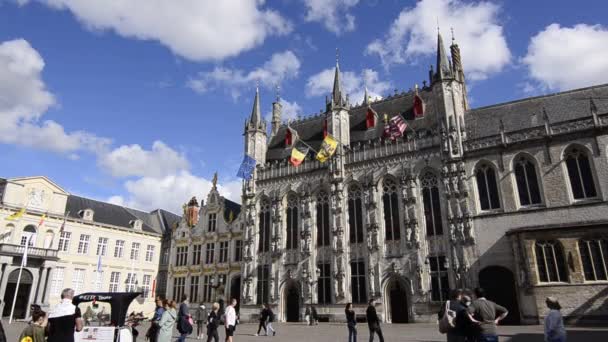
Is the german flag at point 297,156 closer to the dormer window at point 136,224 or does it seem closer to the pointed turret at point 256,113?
the pointed turret at point 256,113

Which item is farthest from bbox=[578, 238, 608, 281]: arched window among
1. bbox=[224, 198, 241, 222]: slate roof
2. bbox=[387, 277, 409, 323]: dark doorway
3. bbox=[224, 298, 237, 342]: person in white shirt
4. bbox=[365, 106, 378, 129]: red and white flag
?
bbox=[224, 198, 241, 222]: slate roof

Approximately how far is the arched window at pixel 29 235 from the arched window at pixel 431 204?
3815cm

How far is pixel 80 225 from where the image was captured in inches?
1778

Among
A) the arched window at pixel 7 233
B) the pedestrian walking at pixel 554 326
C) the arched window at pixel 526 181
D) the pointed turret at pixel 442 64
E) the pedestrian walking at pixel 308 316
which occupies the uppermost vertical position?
the pointed turret at pixel 442 64

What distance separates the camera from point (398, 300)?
3120 centimetres

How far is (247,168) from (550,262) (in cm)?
2674

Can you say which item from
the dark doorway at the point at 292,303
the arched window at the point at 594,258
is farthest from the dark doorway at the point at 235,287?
the arched window at the point at 594,258

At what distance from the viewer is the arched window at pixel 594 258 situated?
23.9 m

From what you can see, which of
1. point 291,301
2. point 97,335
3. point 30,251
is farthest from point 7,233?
point 97,335

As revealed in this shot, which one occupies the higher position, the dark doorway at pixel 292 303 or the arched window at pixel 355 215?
the arched window at pixel 355 215

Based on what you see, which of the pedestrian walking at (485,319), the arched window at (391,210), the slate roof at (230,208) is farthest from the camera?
the slate roof at (230,208)

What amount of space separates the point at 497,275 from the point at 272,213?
64.7ft

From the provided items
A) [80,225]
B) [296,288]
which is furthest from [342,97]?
[80,225]

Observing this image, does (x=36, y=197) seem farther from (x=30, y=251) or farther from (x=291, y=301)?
(x=291, y=301)
